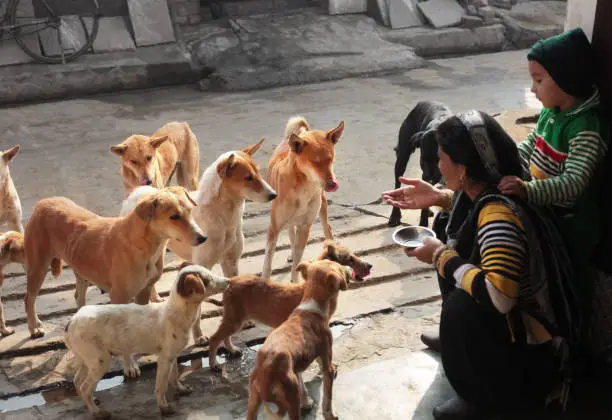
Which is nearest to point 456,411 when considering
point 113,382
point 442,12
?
point 113,382

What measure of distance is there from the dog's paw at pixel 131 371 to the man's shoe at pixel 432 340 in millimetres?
1683

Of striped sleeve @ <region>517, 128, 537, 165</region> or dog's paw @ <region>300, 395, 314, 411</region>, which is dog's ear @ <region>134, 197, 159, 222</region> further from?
striped sleeve @ <region>517, 128, 537, 165</region>

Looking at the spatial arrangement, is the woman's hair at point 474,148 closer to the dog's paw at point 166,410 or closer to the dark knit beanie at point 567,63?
the dark knit beanie at point 567,63

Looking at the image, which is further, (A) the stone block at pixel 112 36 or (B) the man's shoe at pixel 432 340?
(A) the stone block at pixel 112 36

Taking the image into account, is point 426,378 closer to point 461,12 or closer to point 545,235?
point 545,235

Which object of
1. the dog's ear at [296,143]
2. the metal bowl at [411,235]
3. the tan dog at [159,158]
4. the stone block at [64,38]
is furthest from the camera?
the stone block at [64,38]

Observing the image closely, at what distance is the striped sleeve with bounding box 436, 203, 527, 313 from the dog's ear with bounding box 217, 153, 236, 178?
1.78m

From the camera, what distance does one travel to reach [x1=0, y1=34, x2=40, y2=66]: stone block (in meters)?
11.3

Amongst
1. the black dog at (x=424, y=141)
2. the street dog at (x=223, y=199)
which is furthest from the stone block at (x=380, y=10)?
the street dog at (x=223, y=199)

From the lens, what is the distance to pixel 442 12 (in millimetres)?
13742

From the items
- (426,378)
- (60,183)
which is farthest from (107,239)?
(60,183)

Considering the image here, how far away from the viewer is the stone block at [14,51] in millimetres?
11297

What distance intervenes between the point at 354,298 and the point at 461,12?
32.5 ft

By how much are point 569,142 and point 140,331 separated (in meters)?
2.36
